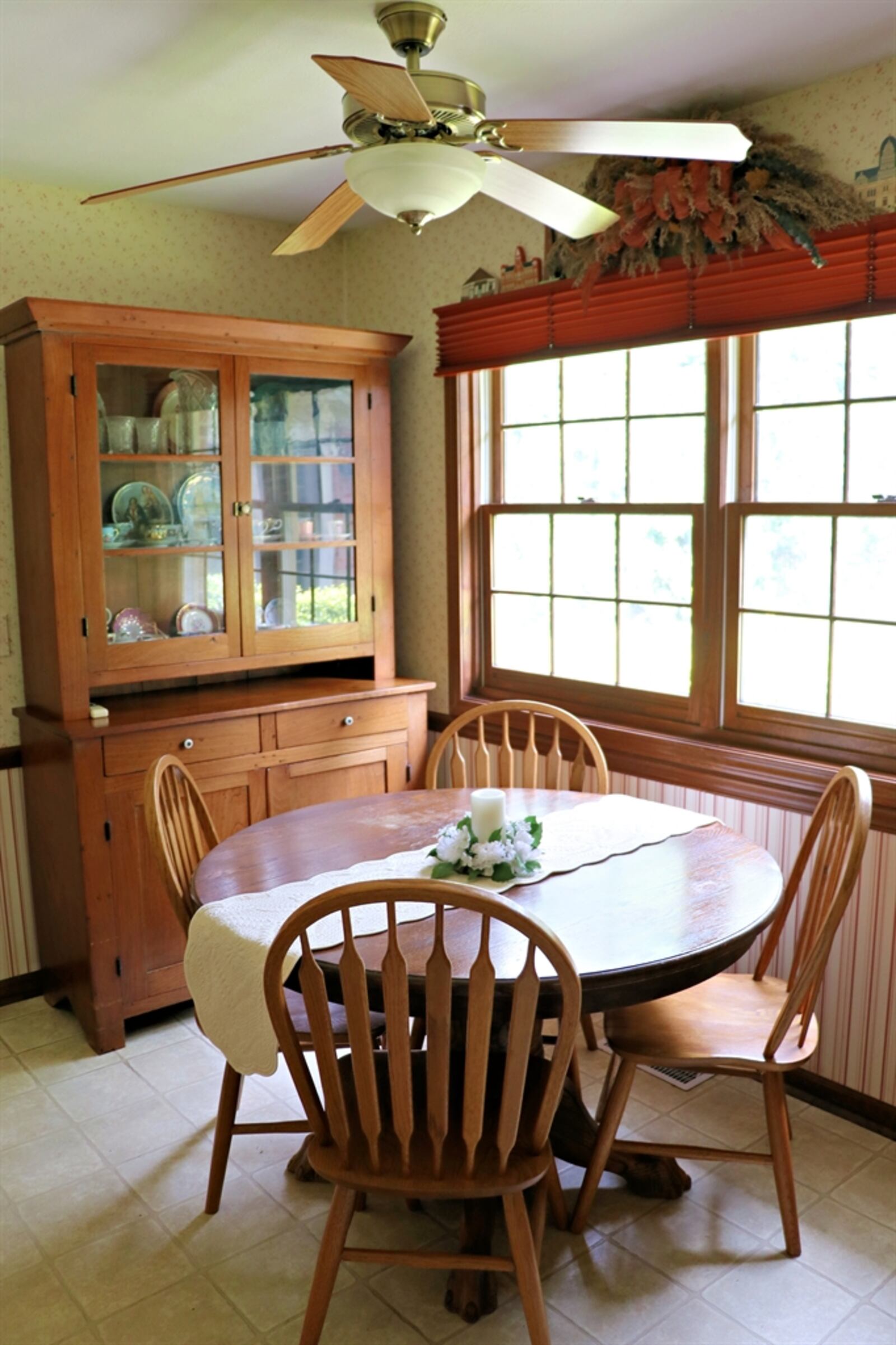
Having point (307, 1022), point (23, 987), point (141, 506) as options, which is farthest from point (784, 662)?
point (23, 987)

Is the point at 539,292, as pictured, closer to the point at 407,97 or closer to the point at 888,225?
the point at 888,225

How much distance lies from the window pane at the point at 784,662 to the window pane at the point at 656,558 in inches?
9.5

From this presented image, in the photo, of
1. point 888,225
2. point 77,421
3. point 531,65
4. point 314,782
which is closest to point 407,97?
point 531,65

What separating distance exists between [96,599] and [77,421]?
0.49 metres

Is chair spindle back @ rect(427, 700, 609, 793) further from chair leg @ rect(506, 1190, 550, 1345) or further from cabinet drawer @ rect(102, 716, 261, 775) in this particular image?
chair leg @ rect(506, 1190, 550, 1345)

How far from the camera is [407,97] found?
1588 mm

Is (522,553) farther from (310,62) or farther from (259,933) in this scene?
(259,933)

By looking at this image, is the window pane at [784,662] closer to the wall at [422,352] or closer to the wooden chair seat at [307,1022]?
the wall at [422,352]

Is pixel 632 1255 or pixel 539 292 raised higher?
pixel 539 292

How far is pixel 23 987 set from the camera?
3.43 metres

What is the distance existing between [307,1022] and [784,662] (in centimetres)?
151

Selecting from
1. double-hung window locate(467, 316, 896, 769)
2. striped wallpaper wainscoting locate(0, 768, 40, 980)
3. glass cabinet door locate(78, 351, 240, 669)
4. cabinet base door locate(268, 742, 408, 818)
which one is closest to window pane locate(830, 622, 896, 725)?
double-hung window locate(467, 316, 896, 769)

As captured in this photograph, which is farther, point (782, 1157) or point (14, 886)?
point (14, 886)

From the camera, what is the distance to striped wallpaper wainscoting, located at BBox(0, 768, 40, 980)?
336 cm
